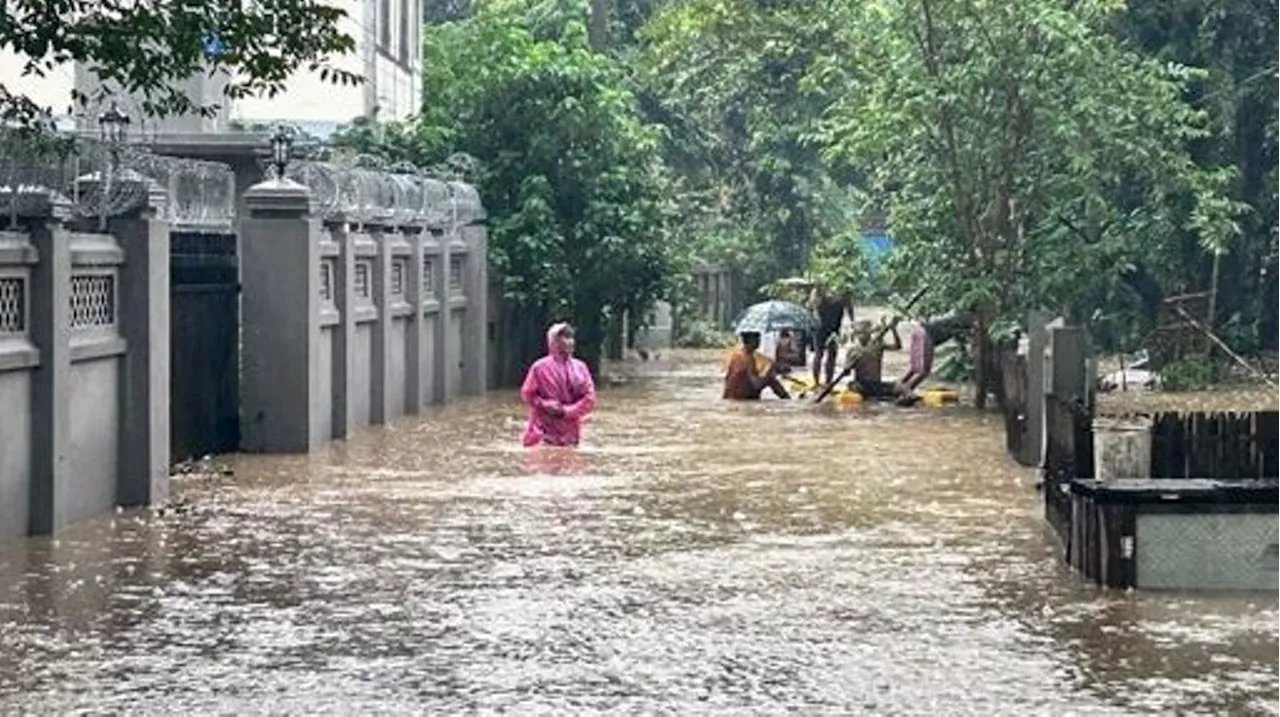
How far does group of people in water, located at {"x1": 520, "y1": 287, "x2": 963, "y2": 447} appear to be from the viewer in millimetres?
22750

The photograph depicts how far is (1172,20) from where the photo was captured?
34469 millimetres

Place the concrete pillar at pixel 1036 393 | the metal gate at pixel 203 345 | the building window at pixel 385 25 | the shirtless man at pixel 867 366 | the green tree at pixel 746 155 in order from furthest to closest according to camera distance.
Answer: the green tree at pixel 746 155
the building window at pixel 385 25
the shirtless man at pixel 867 366
the metal gate at pixel 203 345
the concrete pillar at pixel 1036 393

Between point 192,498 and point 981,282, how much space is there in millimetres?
12647

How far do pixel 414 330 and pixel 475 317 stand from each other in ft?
12.9

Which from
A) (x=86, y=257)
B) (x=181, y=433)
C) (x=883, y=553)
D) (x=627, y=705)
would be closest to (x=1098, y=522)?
(x=883, y=553)

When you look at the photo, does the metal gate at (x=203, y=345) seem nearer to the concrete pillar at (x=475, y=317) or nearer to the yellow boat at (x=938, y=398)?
the concrete pillar at (x=475, y=317)

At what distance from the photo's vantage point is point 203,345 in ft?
72.3

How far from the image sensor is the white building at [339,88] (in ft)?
86.8

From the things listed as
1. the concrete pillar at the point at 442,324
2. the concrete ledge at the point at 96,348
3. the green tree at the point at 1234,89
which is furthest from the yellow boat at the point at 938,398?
the concrete ledge at the point at 96,348

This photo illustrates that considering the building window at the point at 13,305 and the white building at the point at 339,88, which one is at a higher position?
the white building at the point at 339,88

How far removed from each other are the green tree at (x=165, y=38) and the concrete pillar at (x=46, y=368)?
5.01 m

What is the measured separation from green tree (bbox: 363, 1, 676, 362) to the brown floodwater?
14.3 metres

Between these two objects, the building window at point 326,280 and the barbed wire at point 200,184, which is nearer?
the barbed wire at point 200,184

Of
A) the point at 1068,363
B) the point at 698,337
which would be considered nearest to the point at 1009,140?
the point at 1068,363
